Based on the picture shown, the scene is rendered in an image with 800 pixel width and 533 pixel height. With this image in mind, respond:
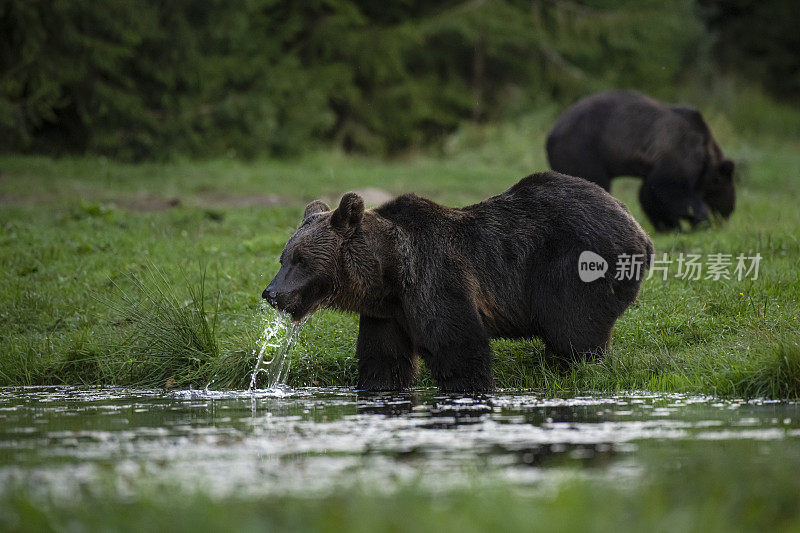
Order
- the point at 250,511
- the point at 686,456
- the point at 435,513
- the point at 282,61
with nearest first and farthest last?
the point at 435,513 < the point at 250,511 < the point at 686,456 < the point at 282,61

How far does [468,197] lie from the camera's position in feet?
56.3

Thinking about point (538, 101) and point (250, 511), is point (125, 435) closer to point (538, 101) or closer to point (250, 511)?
point (250, 511)

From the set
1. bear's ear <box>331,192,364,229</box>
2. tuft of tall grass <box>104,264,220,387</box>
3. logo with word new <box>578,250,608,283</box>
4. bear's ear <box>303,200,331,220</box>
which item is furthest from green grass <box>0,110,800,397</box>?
bear's ear <box>331,192,364,229</box>

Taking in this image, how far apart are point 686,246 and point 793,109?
59.2 feet

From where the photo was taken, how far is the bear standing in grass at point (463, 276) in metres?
6.78

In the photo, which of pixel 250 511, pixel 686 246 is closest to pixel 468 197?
pixel 686 246

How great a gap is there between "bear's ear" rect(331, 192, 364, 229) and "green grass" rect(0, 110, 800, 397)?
4.73 feet

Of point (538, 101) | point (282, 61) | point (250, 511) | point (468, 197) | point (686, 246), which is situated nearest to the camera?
point (250, 511)

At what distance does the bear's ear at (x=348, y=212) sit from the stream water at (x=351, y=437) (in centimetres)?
120

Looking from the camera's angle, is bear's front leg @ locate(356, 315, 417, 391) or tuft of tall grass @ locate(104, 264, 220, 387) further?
tuft of tall grass @ locate(104, 264, 220, 387)

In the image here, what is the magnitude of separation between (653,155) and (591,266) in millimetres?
6968

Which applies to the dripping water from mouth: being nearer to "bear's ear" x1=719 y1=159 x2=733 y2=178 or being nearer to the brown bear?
the brown bear

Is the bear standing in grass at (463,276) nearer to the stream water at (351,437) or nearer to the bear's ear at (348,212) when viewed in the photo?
the bear's ear at (348,212)

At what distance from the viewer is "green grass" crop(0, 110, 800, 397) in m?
7.31
